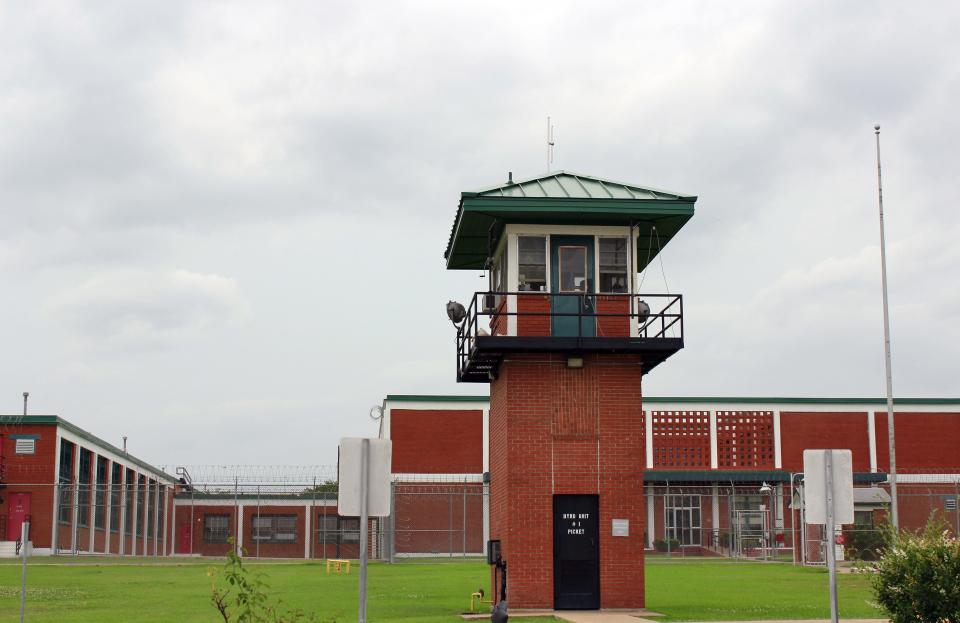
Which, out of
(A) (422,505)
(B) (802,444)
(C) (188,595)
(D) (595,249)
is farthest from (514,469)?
(B) (802,444)

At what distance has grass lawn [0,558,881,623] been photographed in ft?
74.0

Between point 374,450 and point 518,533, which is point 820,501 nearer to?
point 374,450

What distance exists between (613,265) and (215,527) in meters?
47.1

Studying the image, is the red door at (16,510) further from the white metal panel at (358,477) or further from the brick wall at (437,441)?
the white metal panel at (358,477)

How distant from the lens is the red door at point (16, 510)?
50.9 metres

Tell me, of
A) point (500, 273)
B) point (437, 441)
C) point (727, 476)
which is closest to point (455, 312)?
point (500, 273)

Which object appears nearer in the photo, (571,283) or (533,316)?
(533,316)

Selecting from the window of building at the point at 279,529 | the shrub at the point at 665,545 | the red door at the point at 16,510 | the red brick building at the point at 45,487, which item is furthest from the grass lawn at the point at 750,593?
the window of building at the point at 279,529

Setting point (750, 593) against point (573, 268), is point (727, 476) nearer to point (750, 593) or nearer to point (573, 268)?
point (750, 593)

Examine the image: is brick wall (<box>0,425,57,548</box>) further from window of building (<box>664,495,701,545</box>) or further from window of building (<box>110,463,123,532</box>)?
window of building (<box>664,495,701,545</box>)

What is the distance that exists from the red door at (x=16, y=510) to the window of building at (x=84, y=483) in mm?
3772

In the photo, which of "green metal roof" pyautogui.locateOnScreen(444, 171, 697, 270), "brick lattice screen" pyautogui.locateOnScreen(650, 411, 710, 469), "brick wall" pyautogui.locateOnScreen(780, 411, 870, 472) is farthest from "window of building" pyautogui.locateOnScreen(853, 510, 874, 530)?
"green metal roof" pyautogui.locateOnScreen(444, 171, 697, 270)

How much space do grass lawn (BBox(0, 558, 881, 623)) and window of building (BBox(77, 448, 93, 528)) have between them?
1326 cm

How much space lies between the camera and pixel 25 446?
5212cm
